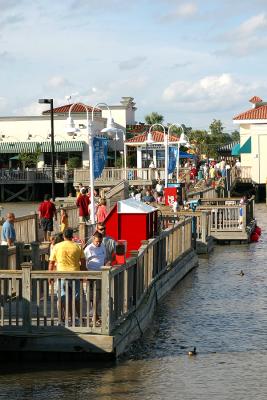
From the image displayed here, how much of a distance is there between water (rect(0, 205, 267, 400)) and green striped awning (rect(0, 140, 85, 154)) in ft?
211

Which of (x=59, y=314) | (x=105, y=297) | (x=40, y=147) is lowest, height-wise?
(x=59, y=314)

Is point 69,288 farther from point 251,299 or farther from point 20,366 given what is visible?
point 251,299

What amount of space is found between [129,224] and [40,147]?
63896mm

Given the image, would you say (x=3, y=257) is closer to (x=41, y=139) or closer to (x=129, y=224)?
(x=129, y=224)

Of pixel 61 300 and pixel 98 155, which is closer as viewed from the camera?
pixel 61 300

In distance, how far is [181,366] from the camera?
48.6 ft

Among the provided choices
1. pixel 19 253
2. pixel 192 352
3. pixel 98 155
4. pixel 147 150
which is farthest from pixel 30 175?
pixel 192 352

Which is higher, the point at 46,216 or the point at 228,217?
the point at 46,216

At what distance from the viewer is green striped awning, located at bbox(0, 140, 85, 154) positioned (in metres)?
85.4

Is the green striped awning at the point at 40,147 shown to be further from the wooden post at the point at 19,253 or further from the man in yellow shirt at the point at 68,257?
the man in yellow shirt at the point at 68,257

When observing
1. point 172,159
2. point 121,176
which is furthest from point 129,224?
point 121,176

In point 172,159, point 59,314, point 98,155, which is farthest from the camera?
point 172,159

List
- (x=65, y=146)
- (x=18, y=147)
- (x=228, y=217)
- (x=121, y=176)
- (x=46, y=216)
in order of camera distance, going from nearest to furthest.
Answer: (x=46, y=216) → (x=228, y=217) → (x=121, y=176) → (x=65, y=146) → (x=18, y=147)

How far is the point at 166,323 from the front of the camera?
18.4 m
